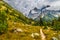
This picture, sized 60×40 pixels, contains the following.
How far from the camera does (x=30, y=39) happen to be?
95.2 m

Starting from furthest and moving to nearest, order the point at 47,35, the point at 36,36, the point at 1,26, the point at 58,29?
1. the point at 58,29
2. the point at 47,35
3. the point at 36,36
4. the point at 1,26

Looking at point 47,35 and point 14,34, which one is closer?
point 14,34

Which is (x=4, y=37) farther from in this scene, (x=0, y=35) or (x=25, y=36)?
(x=25, y=36)

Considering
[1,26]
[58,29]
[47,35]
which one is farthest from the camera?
[58,29]

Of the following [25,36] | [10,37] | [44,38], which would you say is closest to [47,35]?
[44,38]

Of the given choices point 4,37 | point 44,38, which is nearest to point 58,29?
point 44,38

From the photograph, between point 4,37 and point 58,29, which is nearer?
point 4,37

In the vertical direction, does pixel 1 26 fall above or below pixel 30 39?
above

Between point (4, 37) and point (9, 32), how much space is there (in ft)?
28.5

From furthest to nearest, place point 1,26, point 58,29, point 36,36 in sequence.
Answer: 1. point 58,29
2. point 36,36
3. point 1,26

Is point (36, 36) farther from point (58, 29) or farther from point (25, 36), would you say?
point (58, 29)

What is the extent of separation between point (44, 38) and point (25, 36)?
9.35 meters

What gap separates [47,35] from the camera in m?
108

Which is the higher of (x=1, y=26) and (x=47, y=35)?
(x=1, y=26)
